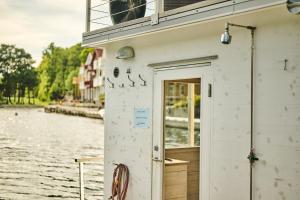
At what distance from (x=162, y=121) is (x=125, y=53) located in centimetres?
128

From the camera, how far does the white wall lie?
4.32 meters

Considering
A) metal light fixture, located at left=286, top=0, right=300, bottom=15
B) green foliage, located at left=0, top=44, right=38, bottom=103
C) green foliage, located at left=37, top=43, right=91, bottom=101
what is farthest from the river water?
green foliage, located at left=0, top=44, right=38, bottom=103

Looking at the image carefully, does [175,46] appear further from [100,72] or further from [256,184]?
[100,72]

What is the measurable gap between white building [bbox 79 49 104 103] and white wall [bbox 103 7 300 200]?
6197 cm

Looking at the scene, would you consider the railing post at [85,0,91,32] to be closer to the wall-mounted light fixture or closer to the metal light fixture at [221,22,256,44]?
the wall-mounted light fixture

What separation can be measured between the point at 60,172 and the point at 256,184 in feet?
45.2

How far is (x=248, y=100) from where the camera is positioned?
4.75 m

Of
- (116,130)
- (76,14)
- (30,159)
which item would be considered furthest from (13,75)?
(116,130)

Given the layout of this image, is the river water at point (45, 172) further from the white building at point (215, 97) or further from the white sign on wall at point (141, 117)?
the white sign on wall at point (141, 117)

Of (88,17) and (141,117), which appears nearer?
(141,117)

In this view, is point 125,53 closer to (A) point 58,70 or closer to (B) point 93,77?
(B) point 93,77

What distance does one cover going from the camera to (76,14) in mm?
89938

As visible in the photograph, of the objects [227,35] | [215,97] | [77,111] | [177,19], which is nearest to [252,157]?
[215,97]

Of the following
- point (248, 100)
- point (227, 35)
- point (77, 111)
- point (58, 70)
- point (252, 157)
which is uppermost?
point (58, 70)
